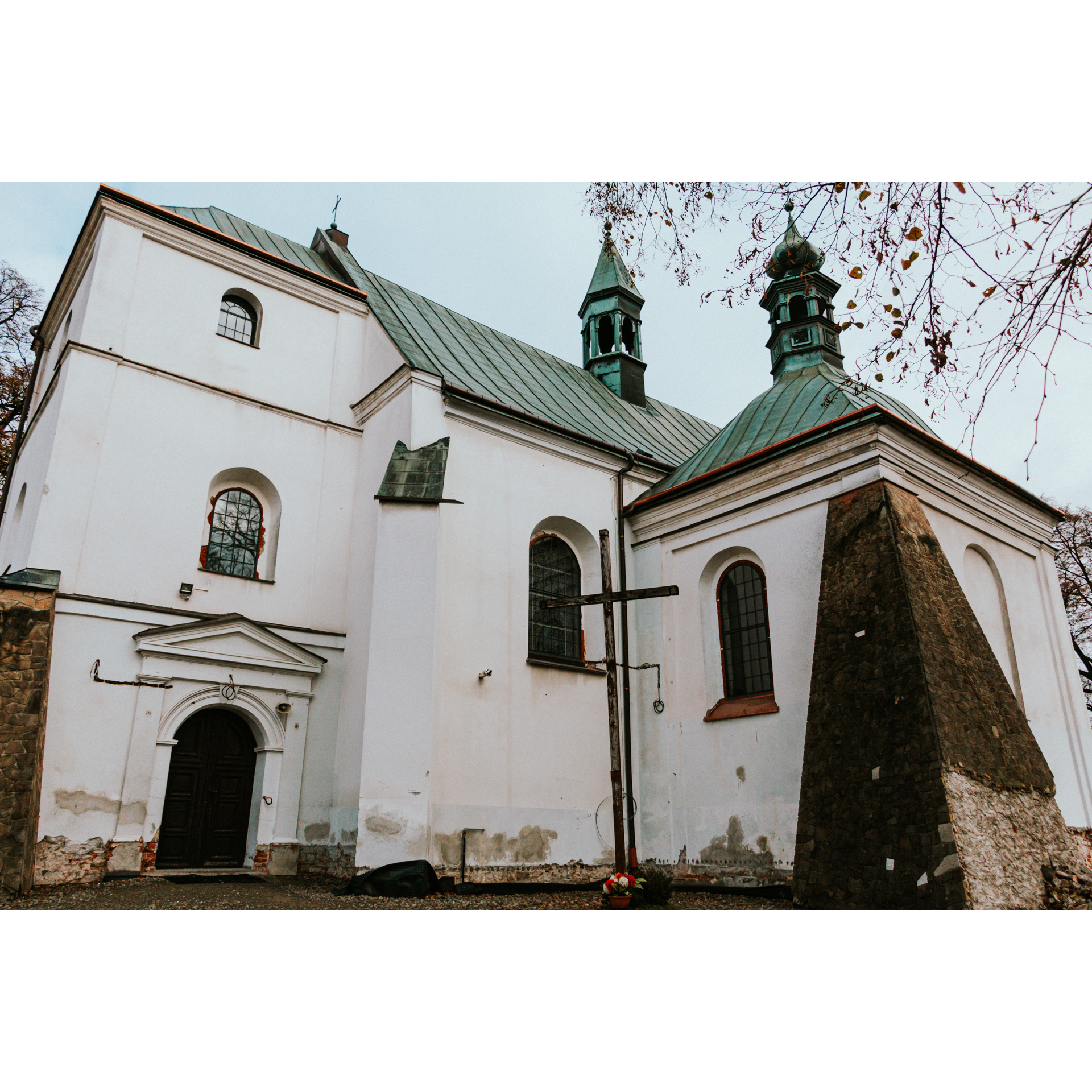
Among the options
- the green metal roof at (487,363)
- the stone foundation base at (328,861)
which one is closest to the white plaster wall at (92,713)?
the stone foundation base at (328,861)

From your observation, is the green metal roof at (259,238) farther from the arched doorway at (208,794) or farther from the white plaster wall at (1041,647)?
the white plaster wall at (1041,647)

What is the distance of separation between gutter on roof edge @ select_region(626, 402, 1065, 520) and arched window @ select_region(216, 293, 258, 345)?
6524 millimetres

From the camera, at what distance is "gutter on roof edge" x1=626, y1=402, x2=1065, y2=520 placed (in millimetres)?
10930

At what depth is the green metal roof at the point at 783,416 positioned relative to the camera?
42.3ft

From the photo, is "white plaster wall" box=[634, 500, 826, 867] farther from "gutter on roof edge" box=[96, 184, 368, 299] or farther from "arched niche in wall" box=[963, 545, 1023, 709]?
"gutter on roof edge" box=[96, 184, 368, 299]

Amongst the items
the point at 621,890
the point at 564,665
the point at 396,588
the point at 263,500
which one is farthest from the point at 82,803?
the point at 564,665

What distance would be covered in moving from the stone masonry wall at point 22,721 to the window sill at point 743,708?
27.1 ft

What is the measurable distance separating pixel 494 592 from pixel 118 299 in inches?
252

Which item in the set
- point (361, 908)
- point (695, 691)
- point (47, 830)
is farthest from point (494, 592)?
point (47, 830)

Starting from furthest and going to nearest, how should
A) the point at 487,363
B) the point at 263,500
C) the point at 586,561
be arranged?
the point at 487,363, the point at 586,561, the point at 263,500

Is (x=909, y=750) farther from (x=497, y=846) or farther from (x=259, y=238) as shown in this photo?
(x=259, y=238)

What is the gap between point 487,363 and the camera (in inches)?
599

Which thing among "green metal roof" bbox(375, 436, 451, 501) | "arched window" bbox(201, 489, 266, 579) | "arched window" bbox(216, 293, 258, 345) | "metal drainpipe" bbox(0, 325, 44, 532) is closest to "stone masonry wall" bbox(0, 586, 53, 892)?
"arched window" bbox(201, 489, 266, 579)

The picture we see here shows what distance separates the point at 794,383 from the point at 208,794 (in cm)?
1163
